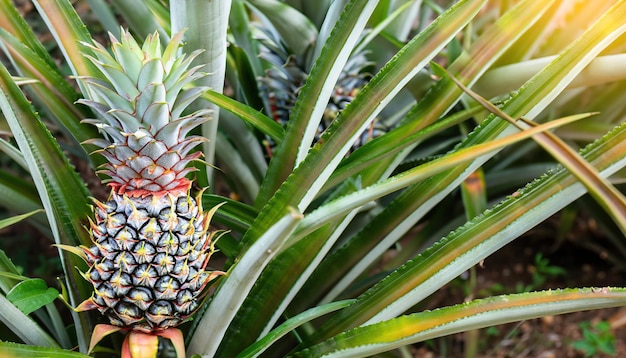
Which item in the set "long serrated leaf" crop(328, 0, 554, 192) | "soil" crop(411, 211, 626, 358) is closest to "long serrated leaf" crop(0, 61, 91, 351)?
"long serrated leaf" crop(328, 0, 554, 192)

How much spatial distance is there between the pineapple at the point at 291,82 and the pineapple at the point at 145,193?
0.43 metres

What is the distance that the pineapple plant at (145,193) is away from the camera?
75 centimetres

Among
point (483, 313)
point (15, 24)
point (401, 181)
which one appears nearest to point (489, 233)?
point (483, 313)

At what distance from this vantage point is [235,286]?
29.5 inches

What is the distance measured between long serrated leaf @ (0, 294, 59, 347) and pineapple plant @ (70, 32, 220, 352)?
0.34 ft

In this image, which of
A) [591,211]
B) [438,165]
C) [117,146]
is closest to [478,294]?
[591,211]

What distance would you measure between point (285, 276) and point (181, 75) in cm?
35

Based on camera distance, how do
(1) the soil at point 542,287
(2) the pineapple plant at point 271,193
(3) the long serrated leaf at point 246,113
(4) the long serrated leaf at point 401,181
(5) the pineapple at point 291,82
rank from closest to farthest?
(4) the long serrated leaf at point 401,181 → (2) the pineapple plant at point 271,193 → (3) the long serrated leaf at point 246,113 → (5) the pineapple at point 291,82 → (1) the soil at point 542,287

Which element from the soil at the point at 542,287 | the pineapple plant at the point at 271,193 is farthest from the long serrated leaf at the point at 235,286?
the soil at the point at 542,287

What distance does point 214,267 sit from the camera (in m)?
1.22

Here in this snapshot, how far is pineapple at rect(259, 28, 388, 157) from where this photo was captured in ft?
3.91

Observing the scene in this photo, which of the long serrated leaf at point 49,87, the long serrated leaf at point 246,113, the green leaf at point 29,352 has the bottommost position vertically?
the green leaf at point 29,352

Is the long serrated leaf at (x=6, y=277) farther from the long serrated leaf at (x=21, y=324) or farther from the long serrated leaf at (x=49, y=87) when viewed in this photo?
the long serrated leaf at (x=49, y=87)

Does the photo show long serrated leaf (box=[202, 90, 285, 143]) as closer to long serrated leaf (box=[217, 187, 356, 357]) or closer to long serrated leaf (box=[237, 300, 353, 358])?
long serrated leaf (box=[217, 187, 356, 357])
